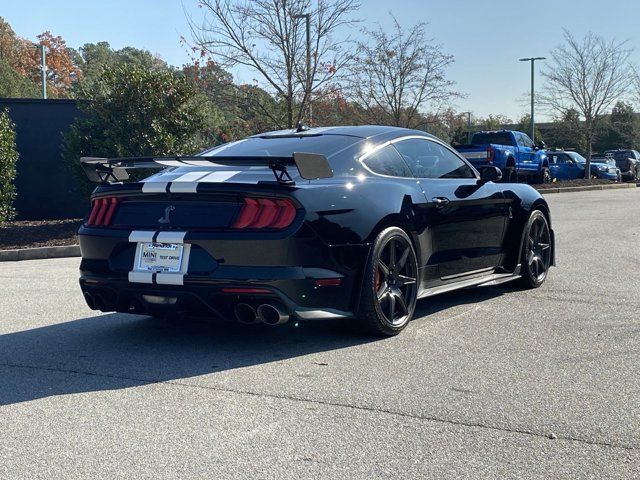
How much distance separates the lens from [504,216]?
6.93 m

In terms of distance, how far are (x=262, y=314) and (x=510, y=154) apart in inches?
786

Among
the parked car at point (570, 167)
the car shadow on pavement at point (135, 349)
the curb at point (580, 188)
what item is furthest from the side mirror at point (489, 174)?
the parked car at point (570, 167)

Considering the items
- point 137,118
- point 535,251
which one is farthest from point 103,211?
point 137,118

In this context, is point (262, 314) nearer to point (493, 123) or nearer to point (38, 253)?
point (38, 253)

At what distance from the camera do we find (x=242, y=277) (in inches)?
188

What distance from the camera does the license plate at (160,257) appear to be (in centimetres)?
493

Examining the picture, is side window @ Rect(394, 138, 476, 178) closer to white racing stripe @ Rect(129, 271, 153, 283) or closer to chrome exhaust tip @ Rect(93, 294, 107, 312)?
white racing stripe @ Rect(129, 271, 153, 283)

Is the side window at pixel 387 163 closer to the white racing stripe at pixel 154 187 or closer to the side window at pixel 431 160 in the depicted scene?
the side window at pixel 431 160

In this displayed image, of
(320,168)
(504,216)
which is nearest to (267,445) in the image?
(320,168)

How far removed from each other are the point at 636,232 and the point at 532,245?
19.5 feet

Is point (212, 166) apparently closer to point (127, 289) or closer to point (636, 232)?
point (127, 289)

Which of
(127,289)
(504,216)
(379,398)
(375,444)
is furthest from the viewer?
(504,216)

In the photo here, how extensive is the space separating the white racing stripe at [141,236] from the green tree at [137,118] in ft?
27.4

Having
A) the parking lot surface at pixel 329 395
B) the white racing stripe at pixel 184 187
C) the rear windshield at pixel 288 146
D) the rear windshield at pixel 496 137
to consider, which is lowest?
the parking lot surface at pixel 329 395
